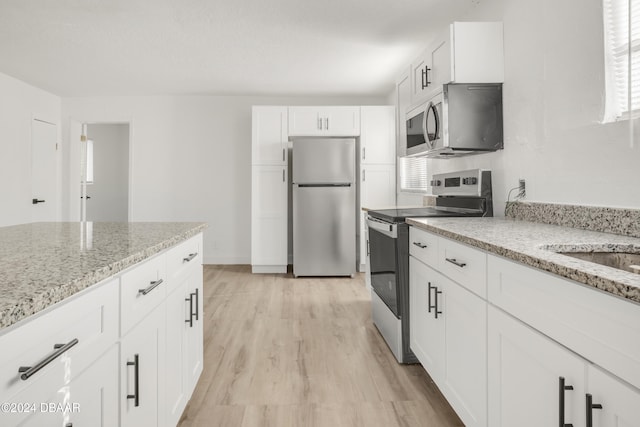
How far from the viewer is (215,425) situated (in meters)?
1.65

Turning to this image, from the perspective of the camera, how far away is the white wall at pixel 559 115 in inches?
61.6

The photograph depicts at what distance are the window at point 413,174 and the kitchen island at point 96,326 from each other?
3.06 metres

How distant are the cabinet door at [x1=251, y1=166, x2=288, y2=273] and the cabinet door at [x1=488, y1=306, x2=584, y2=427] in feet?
12.2

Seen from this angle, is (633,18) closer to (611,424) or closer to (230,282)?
(611,424)

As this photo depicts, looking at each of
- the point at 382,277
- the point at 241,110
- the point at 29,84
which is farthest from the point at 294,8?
the point at 29,84

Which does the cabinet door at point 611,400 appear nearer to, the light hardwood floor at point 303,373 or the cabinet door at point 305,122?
the light hardwood floor at point 303,373

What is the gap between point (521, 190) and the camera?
2.21m

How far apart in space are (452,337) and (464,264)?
Answer: 0.35 meters

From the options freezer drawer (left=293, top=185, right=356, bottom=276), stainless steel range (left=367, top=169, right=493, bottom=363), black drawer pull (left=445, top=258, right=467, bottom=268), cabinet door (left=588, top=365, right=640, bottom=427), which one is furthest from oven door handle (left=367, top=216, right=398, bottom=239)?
freezer drawer (left=293, top=185, right=356, bottom=276)

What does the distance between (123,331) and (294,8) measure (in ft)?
8.94

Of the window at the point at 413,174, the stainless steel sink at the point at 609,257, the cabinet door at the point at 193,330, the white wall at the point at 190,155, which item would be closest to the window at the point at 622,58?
the stainless steel sink at the point at 609,257

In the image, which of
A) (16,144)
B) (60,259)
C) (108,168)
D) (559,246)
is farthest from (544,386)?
(108,168)

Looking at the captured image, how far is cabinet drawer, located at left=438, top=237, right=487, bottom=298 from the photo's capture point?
1337 mm

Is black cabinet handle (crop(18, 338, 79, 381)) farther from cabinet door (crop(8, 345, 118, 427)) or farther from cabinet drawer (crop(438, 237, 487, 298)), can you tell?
cabinet drawer (crop(438, 237, 487, 298))
